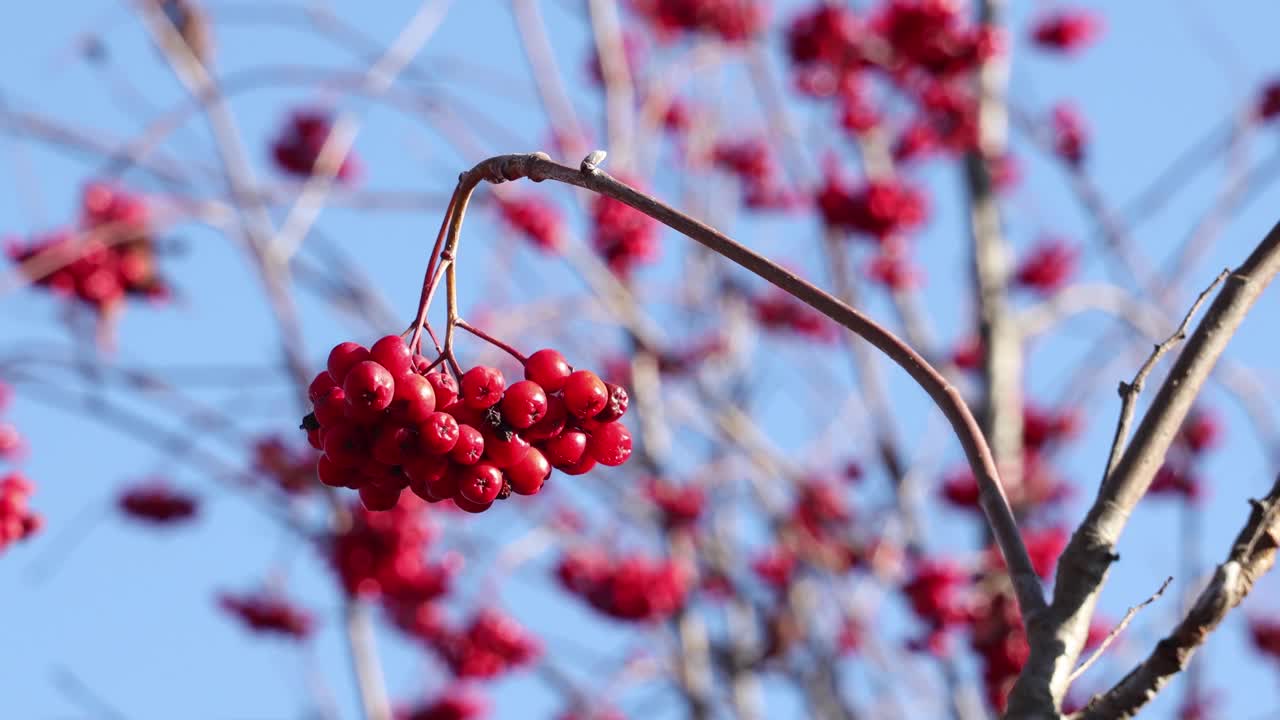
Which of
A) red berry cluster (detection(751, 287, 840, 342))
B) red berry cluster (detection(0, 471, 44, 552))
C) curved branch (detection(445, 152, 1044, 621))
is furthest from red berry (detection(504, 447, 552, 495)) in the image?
red berry cluster (detection(751, 287, 840, 342))

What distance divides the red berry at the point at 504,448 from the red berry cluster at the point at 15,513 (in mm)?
1672

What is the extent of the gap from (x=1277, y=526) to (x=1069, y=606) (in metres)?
0.25

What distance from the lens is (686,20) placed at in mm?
6422

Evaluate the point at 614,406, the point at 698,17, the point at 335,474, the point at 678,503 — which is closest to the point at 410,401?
the point at 335,474

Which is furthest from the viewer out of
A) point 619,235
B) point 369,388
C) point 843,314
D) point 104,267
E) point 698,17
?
point 698,17

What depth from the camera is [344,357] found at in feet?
5.82

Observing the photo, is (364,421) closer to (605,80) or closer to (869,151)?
(605,80)

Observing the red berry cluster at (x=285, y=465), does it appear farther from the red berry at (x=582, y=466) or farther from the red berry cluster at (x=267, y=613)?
the red berry at (x=582, y=466)

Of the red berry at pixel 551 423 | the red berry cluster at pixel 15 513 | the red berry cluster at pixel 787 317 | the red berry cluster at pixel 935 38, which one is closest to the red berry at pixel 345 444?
the red berry at pixel 551 423

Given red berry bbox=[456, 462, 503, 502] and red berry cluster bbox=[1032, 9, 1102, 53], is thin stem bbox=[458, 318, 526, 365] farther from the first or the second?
red berry cluster bbox=[1032, 9, 1102, 53]

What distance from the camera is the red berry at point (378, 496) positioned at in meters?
1.84

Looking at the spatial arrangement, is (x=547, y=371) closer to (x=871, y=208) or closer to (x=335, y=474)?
(x=335, y=474)

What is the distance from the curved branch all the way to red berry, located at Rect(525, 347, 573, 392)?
12.1 inches

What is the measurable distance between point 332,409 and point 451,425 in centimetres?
16
